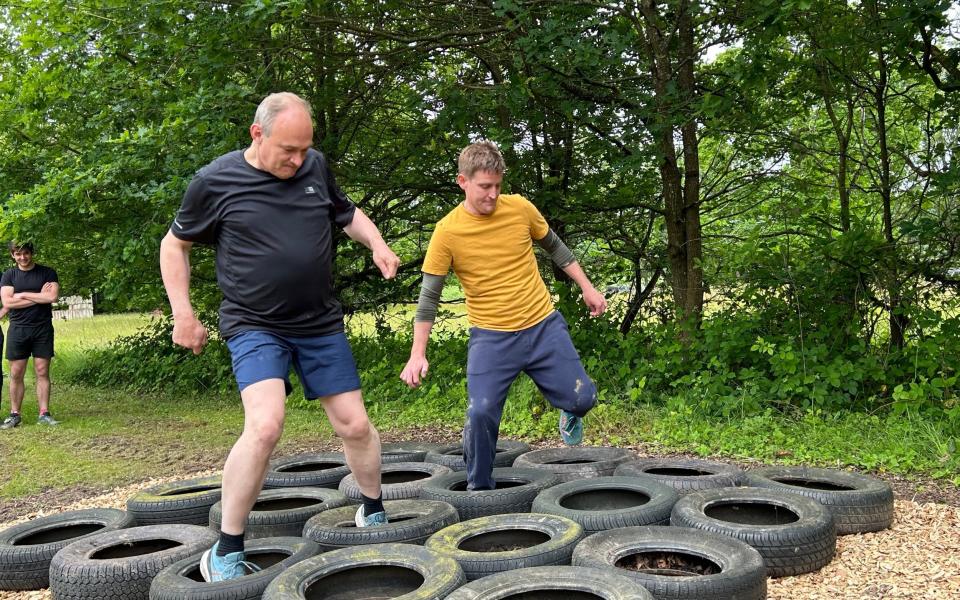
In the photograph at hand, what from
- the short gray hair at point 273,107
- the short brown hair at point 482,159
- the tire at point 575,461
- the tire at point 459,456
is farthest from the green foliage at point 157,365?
the short gray hair at point 273,107

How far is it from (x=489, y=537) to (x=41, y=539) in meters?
2.71

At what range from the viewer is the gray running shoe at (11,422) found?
9.35 metres

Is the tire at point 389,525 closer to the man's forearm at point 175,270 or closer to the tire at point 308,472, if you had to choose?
the tire at point 308,472

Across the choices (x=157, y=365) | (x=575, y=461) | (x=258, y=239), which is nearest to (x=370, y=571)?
(x=258, y=239)

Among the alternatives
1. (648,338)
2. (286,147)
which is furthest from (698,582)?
(648,338)

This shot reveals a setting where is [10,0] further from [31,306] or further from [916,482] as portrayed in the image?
[916,482]

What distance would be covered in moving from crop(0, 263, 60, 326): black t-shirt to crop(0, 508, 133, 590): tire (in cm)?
528

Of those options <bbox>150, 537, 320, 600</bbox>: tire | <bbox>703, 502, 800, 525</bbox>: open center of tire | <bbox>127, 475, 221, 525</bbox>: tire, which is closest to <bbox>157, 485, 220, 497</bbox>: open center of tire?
<bbox>127, 475, 221, 525</bbox>: tire

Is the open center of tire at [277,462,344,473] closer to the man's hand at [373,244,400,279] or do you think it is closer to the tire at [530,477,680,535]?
the tire at [530,477,680,535]

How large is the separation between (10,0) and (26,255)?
2.78 meters

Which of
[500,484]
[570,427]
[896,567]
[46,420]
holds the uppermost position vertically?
[570,427]

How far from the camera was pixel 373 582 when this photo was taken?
3760 millimetres

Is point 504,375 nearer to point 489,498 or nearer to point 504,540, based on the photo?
point 489,498

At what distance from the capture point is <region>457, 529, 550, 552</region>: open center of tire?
13.8ft
